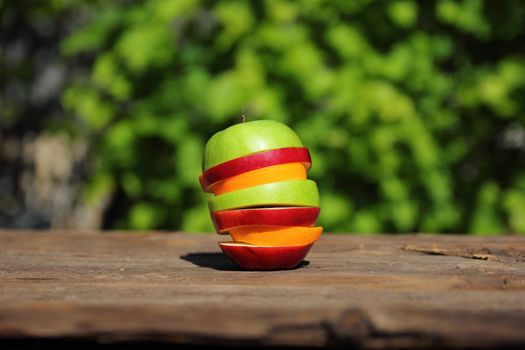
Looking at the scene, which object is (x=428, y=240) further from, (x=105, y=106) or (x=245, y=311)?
(x=105, y=106)

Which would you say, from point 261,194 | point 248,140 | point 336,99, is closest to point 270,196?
point 261,194

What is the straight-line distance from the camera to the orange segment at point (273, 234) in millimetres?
2031

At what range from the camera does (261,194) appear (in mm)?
1990

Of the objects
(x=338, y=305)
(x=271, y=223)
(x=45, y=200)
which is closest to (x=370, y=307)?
(x=338, y=305)

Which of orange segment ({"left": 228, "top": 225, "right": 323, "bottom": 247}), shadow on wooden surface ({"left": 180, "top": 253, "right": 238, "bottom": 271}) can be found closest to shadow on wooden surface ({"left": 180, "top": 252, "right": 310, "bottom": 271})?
shadow on wooden surface ({"left": 180, "top": 253, "right": 238, "bottom": 271})

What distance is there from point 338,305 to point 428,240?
1.34m

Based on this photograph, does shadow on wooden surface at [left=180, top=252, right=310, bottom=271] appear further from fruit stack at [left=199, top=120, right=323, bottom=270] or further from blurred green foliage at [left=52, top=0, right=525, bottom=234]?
blurred green foliage at [left=52, top=0, right=525, bottom=234]

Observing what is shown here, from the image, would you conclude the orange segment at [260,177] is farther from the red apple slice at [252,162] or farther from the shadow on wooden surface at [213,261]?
the shadow on wooden surface at [213,261]

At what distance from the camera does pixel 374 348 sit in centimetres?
130

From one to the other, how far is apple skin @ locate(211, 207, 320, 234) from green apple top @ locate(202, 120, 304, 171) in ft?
0.46

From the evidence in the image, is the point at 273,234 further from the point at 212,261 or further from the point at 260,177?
the point at 212,261

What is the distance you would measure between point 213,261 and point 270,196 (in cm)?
41

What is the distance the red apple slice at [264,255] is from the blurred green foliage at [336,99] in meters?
1.82

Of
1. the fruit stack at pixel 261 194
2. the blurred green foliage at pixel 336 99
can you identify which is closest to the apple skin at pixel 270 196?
the fruit stack at pixel 261 194
